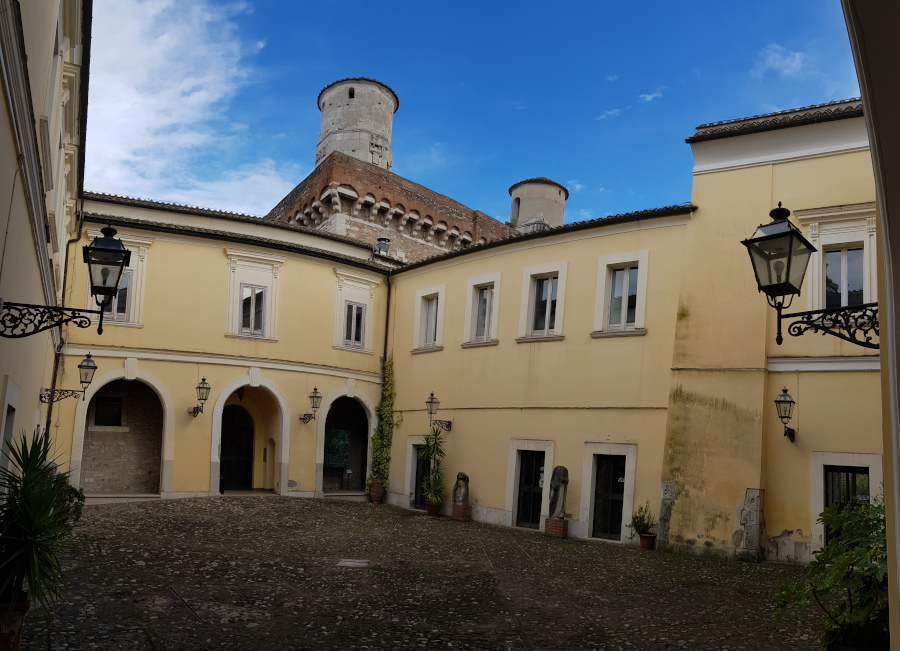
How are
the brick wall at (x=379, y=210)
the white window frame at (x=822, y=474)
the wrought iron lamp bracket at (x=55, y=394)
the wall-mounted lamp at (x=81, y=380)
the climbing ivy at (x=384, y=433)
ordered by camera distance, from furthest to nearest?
the brick wall at (x=379, y=210) → the climbing ivy at (x=384, y=433) → the wall-mounted lamp at (x=81, y=380) → the wrought iron lamp bracket at (x=55, y=394) → the white window frame at (x=822, y=474)

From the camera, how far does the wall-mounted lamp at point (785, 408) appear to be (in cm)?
1373

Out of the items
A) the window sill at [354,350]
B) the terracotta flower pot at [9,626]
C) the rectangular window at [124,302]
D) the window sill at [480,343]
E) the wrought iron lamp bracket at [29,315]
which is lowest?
the terracotta flower pot at [9,626]

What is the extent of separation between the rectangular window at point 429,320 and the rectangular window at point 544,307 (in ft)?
11.9

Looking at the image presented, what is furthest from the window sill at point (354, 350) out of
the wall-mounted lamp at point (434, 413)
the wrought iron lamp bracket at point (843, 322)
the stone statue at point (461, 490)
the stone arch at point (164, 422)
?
the wrought iron lamp bracket at point (843, 322)

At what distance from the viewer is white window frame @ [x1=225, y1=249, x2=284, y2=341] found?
822 inches

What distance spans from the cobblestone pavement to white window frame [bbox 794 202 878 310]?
16.4 ft

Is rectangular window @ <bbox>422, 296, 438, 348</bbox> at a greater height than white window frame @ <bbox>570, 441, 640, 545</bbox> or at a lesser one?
greater

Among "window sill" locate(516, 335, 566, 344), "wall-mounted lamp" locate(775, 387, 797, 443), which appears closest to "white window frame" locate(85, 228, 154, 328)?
"window sill" locate(516, 335, 566, 344)

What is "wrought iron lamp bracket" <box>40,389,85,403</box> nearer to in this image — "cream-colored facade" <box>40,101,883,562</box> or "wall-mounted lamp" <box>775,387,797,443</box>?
"cream-colored facade" <box>40,101,883,562</box>

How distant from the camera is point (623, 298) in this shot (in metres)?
17.0

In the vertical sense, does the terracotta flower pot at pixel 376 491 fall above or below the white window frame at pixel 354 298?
below

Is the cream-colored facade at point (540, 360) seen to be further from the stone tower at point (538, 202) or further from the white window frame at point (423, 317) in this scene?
the stone tower at point (538, 202)

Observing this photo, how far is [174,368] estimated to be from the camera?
65.7 feet

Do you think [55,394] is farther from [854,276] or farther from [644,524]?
[854,276]
